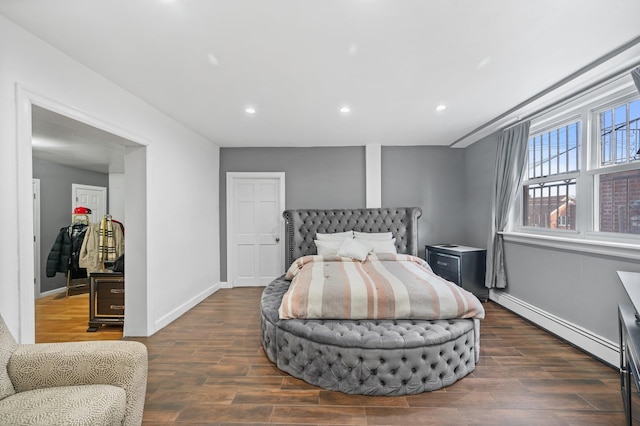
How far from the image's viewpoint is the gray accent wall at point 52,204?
4.75 metres

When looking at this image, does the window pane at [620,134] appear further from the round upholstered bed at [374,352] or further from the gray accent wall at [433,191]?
the gray accent wall at [433,191]

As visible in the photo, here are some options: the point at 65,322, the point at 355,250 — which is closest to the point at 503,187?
the point at 355,250

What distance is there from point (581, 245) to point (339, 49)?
9.65 ft

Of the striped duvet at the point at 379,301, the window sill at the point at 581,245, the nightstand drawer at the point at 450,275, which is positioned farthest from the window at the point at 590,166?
the striped duvet at the point at 379,301

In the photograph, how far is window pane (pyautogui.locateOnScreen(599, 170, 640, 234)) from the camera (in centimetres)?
241

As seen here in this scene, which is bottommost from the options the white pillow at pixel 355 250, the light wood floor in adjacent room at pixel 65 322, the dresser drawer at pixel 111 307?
the light wood floor in adjacent room at pixel 65 322

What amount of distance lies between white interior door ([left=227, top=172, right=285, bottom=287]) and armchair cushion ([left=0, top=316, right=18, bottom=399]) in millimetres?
3609

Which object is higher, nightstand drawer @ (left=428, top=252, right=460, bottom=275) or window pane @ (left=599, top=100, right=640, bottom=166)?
window pane @ (left=599, top=100, right=640, bottom=166)

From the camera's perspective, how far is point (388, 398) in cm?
206

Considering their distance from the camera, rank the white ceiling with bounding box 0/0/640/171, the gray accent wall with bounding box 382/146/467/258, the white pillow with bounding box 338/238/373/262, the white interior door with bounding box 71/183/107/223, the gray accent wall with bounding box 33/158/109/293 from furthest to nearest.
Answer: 1. the white interior door with bounding box 71/183/107/223
2. the gray accent wall with bounding box 382/146/467/258
3. the gray accent wall with bounding box 33/158/109/293
4. the white pillow with bounding box 338/238/373/262
5. the white ceiling with bounding box 0/0/640/171

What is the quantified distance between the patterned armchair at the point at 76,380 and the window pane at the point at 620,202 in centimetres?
398

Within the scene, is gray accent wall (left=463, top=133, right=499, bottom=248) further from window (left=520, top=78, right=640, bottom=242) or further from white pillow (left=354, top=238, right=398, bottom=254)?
white pillow (left=354, top=238, right=398, bottom=254)

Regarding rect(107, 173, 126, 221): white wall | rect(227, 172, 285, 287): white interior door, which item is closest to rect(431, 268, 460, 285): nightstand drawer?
rect(227, 172, 285, 287): white interior door

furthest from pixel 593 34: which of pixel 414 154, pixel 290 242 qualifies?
pixel 290 242
